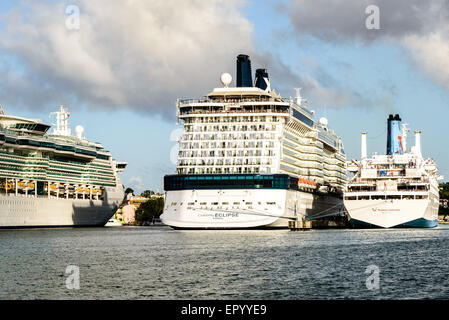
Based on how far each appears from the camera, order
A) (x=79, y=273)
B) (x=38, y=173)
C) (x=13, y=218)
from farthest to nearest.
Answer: (x=38, y=173), (x=13, y=218), (x=79, y=273)

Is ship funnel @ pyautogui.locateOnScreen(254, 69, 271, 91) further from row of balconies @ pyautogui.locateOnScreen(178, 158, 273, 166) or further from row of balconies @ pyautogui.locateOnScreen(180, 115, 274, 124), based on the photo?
row of balconies @ pyautogui.locateOnScreen(178, 158, 273, 166)

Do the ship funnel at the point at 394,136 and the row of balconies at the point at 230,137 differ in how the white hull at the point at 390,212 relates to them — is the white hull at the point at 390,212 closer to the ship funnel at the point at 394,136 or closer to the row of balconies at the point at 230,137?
the row of balconies at the point at 230,137

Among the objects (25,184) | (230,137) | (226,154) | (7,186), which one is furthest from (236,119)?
(7,186)

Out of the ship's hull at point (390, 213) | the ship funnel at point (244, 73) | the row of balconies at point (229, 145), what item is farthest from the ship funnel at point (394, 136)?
the row of balconies at point (229, 145)

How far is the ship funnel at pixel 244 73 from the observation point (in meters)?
124

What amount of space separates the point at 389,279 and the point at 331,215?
316ft

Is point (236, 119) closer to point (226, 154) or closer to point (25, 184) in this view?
point (226, 154)

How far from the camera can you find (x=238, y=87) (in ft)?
394

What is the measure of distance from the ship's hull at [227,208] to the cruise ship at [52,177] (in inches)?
1395

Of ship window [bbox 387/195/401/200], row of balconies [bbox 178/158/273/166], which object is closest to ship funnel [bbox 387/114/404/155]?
ship window [bbox 387/195/401/200]

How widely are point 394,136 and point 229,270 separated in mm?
85439

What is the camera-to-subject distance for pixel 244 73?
124 metres
